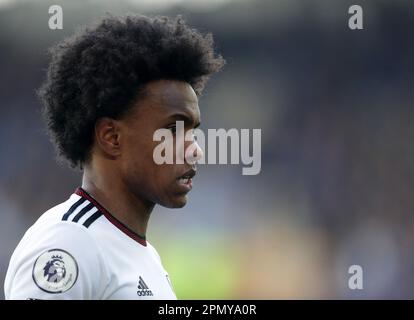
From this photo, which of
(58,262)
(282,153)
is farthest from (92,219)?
(282,153)

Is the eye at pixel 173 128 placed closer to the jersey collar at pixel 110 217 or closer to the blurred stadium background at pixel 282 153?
the jersey collar at pixel 110 217

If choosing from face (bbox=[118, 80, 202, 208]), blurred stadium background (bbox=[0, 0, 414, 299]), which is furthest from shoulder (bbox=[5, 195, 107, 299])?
blurred stadium background (bbox=[0, 0, 414, 299])

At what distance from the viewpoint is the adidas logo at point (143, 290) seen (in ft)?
8.30

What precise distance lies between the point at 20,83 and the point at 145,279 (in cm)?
682

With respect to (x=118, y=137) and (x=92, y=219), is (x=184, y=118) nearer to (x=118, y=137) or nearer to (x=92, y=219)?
(x=118, y=137)

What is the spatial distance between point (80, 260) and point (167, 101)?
664 millimetres

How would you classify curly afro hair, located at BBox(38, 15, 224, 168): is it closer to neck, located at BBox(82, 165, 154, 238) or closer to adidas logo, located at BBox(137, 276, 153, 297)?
neck, located at BBox(82, 165, 154, 238)

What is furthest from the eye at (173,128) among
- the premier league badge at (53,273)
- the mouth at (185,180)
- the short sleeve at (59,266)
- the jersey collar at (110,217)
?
the premier league badge at (53,273)

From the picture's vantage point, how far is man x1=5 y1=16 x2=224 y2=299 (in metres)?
2.48

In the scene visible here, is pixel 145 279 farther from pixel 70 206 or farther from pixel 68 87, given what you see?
pixel 68 87

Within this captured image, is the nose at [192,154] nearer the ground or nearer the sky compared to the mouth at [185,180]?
nearer the sky

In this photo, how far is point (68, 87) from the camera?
9.34 feet

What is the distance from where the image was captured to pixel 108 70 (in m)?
2.77

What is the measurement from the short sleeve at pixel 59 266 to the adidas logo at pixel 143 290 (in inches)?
5.9
